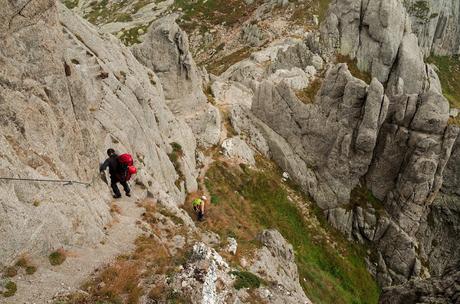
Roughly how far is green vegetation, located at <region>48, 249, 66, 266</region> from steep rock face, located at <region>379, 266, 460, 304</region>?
49.5ft

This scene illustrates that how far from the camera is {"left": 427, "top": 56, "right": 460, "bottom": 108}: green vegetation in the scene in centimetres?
12694

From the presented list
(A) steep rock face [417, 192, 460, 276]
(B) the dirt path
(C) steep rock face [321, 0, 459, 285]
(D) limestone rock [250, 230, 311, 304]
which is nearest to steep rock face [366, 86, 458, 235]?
(C) steep rock face [321, 0, 459, 285]

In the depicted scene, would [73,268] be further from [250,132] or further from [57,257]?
[250,132]

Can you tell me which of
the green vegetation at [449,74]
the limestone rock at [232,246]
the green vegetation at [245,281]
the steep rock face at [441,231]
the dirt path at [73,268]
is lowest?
the steep rock face at [441,231]

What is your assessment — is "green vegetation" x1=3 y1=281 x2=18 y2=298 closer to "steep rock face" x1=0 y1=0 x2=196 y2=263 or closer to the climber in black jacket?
"steep rock face" x1=0 y1=0 x2=196 y2=263

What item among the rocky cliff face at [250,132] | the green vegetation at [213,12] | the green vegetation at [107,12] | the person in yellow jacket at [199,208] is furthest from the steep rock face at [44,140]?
the green vegetation at [107,12]

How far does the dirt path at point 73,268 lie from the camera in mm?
14727

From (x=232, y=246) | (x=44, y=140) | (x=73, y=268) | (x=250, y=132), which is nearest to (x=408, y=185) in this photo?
(x=250, y=132)

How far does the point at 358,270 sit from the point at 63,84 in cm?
3864

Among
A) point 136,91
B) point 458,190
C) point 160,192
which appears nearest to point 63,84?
point 160,192

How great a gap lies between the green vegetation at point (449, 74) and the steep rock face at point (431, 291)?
11202 cm

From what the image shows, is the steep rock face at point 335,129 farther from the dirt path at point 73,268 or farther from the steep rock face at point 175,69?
the dirt path at point 73,268

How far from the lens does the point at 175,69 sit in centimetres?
5353

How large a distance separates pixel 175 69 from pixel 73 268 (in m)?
40.0
